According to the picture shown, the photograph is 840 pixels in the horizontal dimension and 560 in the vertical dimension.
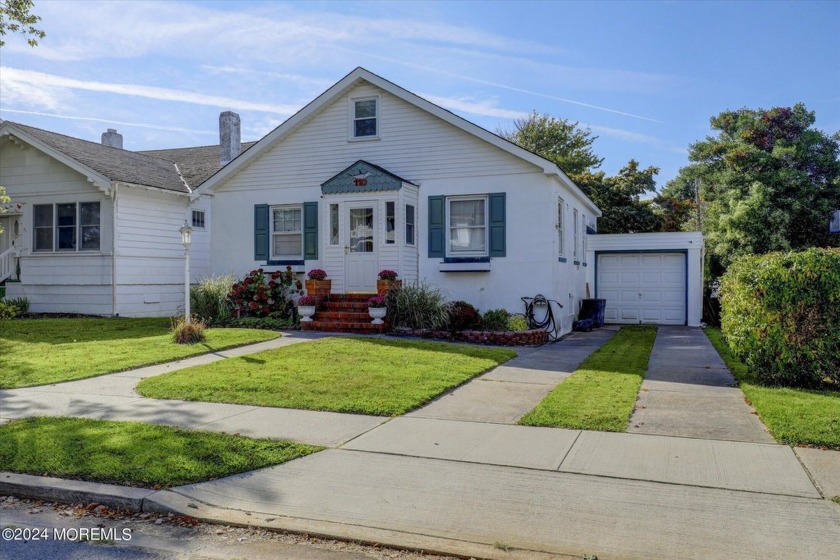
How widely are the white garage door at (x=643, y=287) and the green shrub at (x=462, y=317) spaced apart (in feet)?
25.1

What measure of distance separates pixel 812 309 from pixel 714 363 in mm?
2952

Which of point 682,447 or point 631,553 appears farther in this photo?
point 682,447

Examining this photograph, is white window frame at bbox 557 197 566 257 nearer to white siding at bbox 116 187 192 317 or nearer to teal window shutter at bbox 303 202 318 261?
teal window shutter at bbox 303 202 318 261

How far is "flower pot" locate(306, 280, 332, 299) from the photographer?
1616 cm

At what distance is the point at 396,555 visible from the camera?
4.00 meters

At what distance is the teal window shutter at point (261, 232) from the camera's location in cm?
1800

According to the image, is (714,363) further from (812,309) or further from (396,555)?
(396,555)

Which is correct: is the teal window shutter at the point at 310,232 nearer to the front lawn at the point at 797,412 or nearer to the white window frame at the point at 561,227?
the white window frame at the point at 561,227

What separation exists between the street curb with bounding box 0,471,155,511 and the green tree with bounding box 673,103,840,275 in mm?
24039

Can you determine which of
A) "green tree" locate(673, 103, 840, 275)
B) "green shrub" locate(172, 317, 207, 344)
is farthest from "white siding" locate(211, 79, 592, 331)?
"green tree" locate(673, 103, 840, 275)

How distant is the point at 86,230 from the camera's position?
18.7 m

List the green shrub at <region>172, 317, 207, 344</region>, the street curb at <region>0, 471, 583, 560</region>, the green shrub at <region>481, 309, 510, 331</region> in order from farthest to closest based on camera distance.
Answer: the green shrub at <region>481, 309, 510, 331</region>
the green shrub at <region>172, 317, 207, 344</region>
the street curb at <region>0, 471, 583, 560</region>

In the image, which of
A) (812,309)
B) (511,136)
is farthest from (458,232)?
(511,136)

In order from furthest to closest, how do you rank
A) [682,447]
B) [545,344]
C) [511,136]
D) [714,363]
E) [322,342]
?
[511,136]
[545,344]
[322,342]
[714,363]
[682,447]
